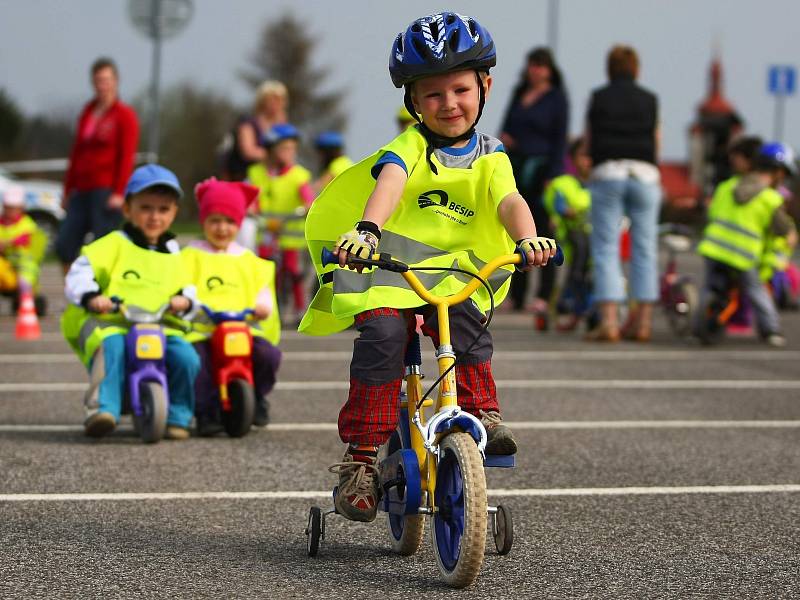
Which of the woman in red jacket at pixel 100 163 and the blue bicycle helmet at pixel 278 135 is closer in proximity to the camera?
the woman in red jacket at pixel 100 163

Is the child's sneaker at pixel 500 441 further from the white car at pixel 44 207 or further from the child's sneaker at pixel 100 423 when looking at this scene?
the white car at pixel 44 207

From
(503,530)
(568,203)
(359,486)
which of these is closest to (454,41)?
(359,486)

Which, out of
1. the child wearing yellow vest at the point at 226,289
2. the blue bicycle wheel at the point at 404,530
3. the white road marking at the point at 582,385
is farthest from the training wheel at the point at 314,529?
the white road marking at the point at 582,385

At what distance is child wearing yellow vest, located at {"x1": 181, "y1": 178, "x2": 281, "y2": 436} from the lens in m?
8.19

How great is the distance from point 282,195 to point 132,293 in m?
6.60

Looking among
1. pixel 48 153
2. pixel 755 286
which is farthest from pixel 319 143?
pixel 48 153

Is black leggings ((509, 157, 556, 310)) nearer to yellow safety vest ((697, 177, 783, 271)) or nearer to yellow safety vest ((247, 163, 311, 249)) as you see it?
yellow safety vest ((697, 177, 783, 271))

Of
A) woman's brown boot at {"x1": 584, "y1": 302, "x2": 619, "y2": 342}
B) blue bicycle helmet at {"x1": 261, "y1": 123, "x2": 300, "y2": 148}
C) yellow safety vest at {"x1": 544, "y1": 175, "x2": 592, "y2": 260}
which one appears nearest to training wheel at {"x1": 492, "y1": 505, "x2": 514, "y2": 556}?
woman's brown boot at {"x1": 584, "y1": 302, "x2": 619, "y2": 342}

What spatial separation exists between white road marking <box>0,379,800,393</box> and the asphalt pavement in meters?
0.03

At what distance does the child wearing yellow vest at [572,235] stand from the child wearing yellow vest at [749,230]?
1227 millimetres

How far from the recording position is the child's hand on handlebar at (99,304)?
307 inches

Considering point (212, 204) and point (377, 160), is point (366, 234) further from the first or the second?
point (212, 204)

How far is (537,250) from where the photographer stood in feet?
15.6

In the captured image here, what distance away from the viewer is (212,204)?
8.48 m
